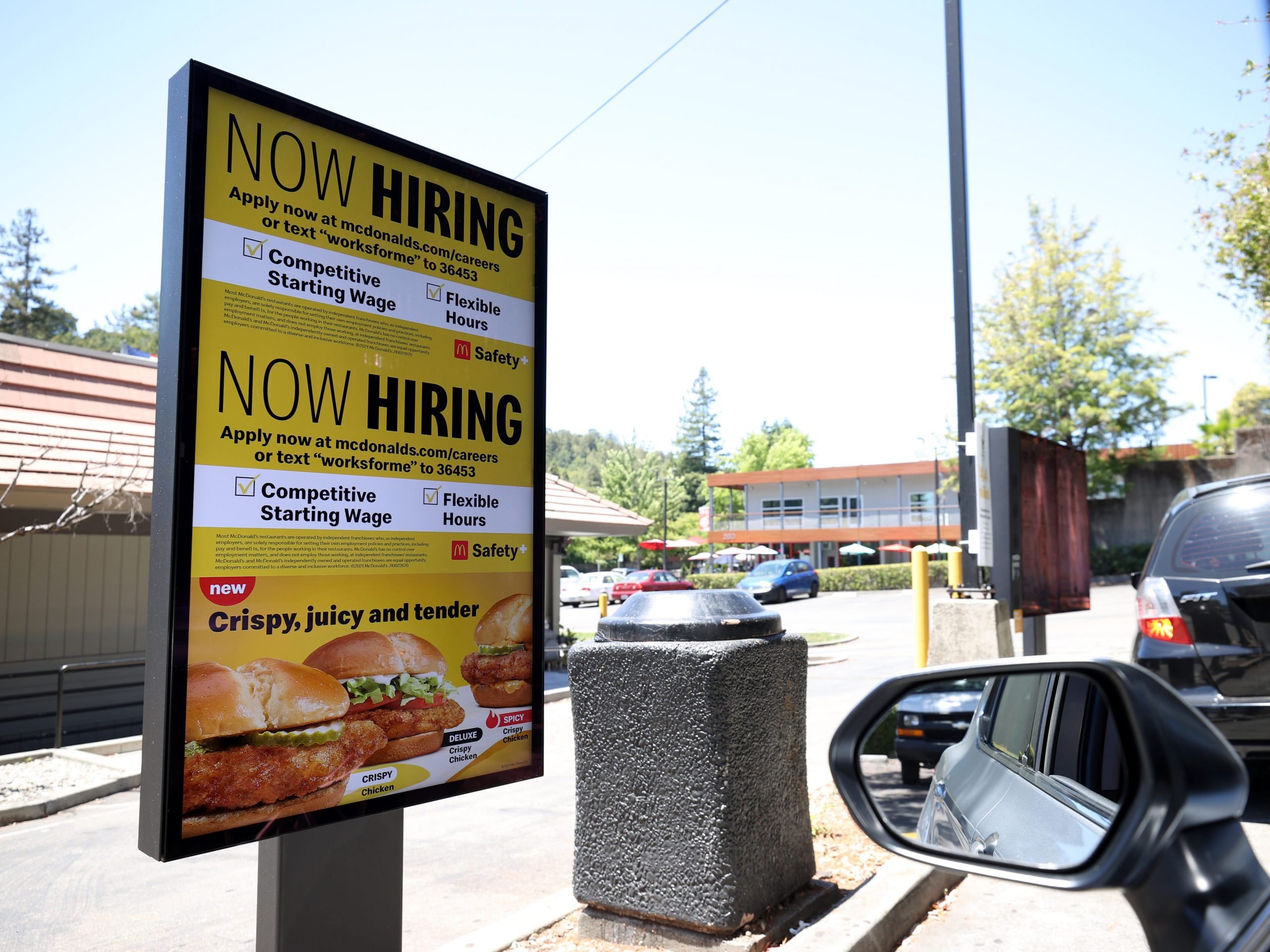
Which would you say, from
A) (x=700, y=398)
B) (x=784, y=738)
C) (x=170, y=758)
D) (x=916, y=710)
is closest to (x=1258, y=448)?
(x=916, y=710)

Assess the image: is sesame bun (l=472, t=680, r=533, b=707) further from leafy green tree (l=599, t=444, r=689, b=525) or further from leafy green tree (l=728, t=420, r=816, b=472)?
leafy green tree (l=728, t=420, r=816, b=472)

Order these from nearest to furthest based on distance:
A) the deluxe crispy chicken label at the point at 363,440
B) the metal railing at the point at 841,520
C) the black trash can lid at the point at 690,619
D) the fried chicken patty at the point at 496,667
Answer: the deluxe crispy chicken label at the point at 363,440 → the fried chicken patty at the point at 496,667 → the black trash can lid at the point at 690,619 → the metal railing at the point at 841,520

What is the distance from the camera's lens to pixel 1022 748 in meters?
2.16

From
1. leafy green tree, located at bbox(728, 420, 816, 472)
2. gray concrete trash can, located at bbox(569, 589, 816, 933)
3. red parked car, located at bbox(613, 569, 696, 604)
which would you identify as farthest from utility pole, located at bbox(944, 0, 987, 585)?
leafy green tree, located at bbox(728, 420, 816, 472)

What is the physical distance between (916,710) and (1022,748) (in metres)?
4.35

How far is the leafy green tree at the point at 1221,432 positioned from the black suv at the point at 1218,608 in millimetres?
40104

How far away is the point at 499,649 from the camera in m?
3.37

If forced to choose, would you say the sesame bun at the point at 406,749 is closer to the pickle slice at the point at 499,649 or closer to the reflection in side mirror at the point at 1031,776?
the pickle slice at the point at 499,649

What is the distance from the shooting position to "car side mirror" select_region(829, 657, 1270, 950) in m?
1.10

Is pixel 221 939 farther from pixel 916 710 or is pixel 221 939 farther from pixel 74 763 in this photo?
pixel 74 763

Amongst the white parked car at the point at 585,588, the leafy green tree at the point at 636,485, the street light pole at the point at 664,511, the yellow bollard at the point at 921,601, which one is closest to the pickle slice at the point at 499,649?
the yellow bollard at the point at 921,601

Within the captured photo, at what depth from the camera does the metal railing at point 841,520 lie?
A: 53.6 metres

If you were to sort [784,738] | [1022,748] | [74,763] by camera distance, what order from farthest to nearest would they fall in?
[74,763]
[784,738]
[1022,748]

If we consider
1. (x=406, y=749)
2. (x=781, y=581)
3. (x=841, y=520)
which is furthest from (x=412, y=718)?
(x=841, y=520)
